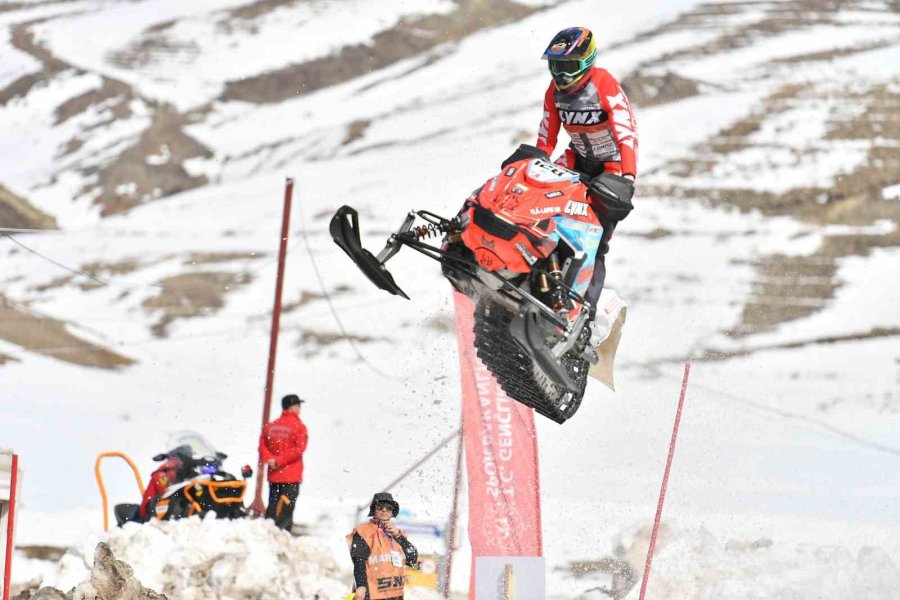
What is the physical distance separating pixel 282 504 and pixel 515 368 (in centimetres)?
250

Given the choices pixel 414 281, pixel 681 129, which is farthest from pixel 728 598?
pixel 681 129

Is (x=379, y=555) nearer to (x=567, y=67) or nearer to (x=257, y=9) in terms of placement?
(x=567, y=67)

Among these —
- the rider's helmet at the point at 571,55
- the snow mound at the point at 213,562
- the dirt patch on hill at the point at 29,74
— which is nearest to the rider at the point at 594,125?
the rider's helmet at the point at 571,55

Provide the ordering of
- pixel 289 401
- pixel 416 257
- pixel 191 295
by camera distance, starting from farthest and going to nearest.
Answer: pixel 416 257 < pixel 191 295 < pixel 289 401

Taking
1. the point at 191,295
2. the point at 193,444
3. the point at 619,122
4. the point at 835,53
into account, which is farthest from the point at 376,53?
the point at 619,122

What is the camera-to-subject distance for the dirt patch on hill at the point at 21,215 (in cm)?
2786

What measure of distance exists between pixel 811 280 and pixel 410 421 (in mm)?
10562

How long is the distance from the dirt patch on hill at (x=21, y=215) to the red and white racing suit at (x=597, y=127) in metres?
22.3

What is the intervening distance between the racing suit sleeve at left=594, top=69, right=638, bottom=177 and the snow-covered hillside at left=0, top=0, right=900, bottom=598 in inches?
124

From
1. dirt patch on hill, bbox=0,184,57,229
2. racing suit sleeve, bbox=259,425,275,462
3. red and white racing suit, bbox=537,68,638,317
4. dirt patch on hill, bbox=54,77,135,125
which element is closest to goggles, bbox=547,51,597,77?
red and white racing suit, bbox=537,68,638,317

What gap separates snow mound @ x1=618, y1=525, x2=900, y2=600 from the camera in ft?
27.7

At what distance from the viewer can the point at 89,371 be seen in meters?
20.2

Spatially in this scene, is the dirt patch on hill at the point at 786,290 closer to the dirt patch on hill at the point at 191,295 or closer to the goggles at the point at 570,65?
the dirt patch on hill at the point at 191,295

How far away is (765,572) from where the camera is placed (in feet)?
28.1
